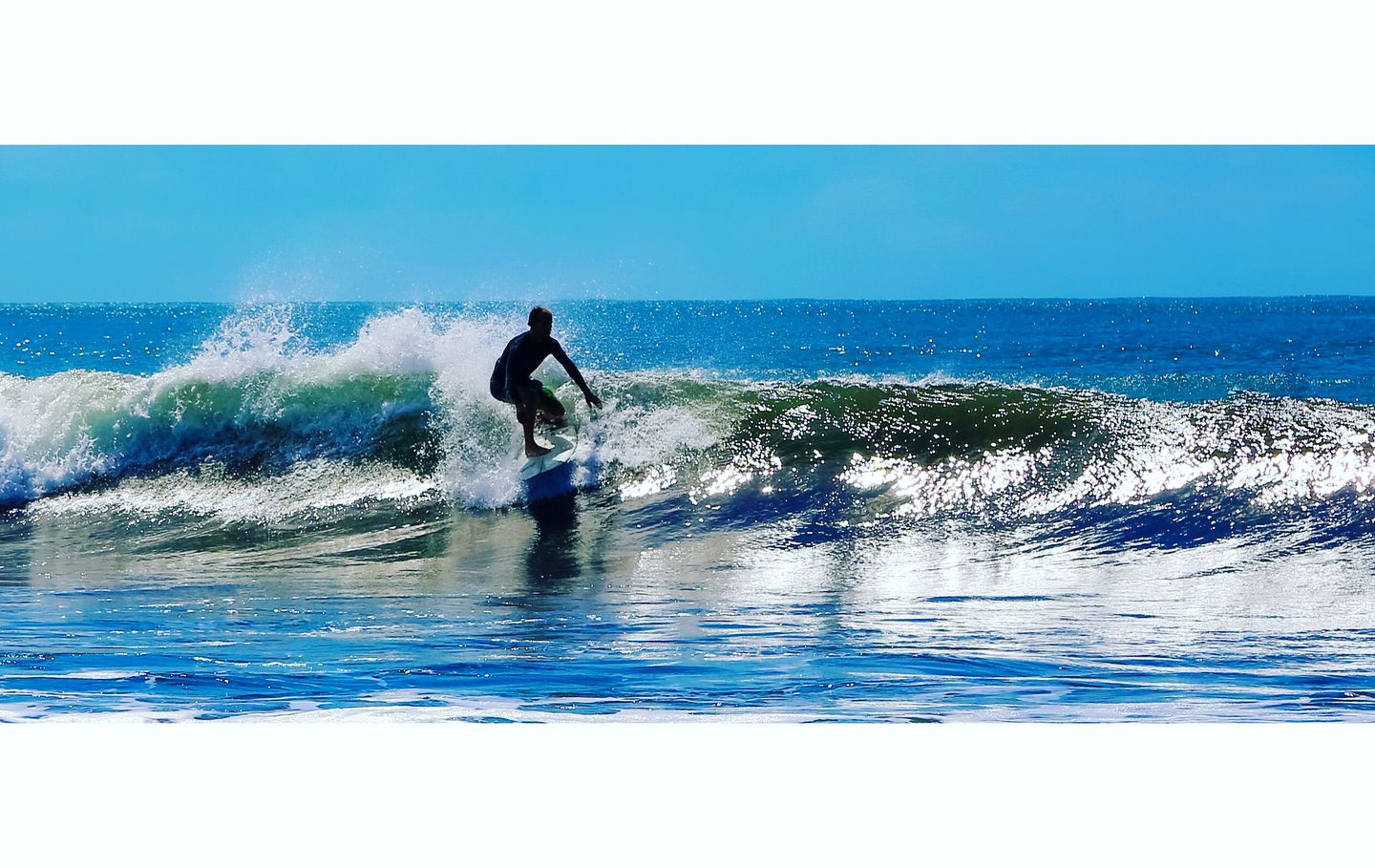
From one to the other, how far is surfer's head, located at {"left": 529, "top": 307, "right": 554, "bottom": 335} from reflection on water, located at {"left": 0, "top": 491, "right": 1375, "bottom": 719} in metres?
0.86

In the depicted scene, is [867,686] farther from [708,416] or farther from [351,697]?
[708,416]

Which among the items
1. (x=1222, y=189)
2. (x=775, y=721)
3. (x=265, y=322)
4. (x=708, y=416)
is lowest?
(x=775, y=721)

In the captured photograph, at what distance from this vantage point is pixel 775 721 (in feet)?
8.50

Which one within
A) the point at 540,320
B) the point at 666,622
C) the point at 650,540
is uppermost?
the point at 540,320

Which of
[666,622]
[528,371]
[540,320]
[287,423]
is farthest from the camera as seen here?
[287,423]

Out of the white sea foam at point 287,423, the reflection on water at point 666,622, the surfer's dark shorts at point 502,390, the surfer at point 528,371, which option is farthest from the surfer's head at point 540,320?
the reflection on water at point 666,622

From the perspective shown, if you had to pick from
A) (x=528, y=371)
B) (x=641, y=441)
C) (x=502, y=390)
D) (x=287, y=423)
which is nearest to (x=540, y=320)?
(x=528, y=371)

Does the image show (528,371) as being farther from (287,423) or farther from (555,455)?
(287,423)

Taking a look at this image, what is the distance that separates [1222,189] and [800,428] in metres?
2.39

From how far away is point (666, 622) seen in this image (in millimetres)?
3387

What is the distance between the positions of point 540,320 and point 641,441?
0.97m

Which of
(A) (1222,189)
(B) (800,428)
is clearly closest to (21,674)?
(B) (800,428)

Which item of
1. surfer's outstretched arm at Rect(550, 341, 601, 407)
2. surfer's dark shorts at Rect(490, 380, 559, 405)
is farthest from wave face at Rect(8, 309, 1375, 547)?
surfer's outstretched arm at Rect(550, 341, 601, 407)

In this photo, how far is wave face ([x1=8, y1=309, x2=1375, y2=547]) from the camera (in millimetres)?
5160
